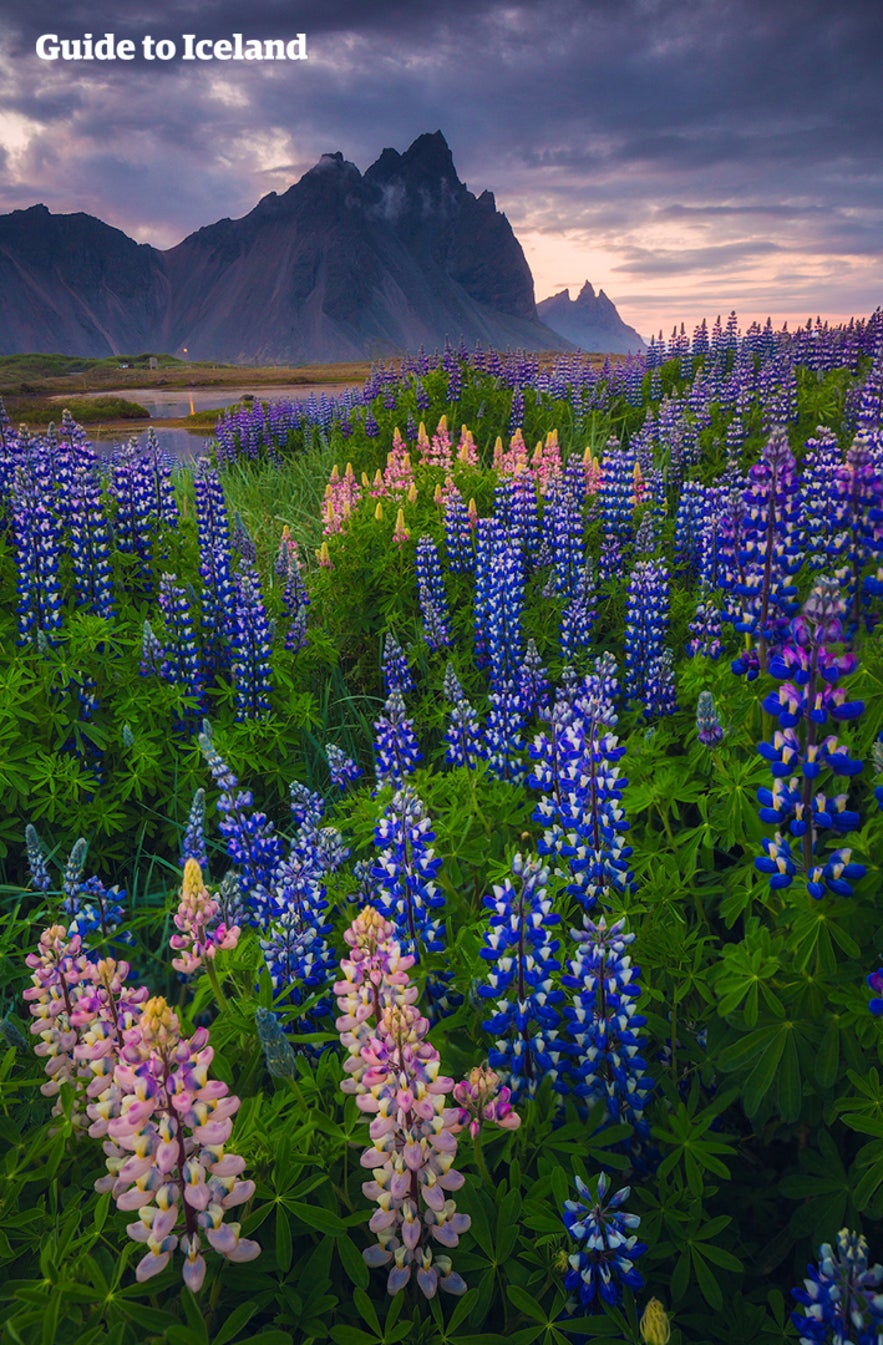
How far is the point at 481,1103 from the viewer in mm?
1777

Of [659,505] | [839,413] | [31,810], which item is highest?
[839,413]

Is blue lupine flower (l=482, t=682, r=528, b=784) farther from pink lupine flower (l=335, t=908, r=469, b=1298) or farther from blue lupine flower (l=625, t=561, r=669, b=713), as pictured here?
pink lupine flower (l=335, t=908, r=469, b=1298)

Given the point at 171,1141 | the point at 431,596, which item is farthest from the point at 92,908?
the point at 431,596

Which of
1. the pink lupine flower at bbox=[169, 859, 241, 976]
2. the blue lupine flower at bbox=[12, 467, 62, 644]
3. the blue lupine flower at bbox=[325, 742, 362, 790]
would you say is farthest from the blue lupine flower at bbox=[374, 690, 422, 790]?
the blue lupine flower at bbox=[12, 467, 62, 644]

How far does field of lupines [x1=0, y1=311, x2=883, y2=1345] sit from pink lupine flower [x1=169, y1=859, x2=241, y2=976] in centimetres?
2

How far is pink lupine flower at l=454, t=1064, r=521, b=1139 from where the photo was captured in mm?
1771

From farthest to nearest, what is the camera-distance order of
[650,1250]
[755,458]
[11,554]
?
[755,458]
[11,554]
[650,1250]

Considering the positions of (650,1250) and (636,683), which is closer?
(650,1250)

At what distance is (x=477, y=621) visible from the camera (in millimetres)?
5465

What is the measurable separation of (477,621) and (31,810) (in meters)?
3.04

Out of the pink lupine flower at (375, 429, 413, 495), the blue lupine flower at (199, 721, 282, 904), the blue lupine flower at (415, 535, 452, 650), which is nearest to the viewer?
the blue lupine flower at (199, 721, 282, 904)

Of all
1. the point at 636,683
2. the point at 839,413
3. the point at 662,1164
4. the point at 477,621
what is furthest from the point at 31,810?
the point at 839,413

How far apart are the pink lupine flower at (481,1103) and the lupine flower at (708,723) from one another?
1.62 metres

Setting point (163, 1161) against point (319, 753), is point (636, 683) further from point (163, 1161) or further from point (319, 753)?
point (163, 1161)
